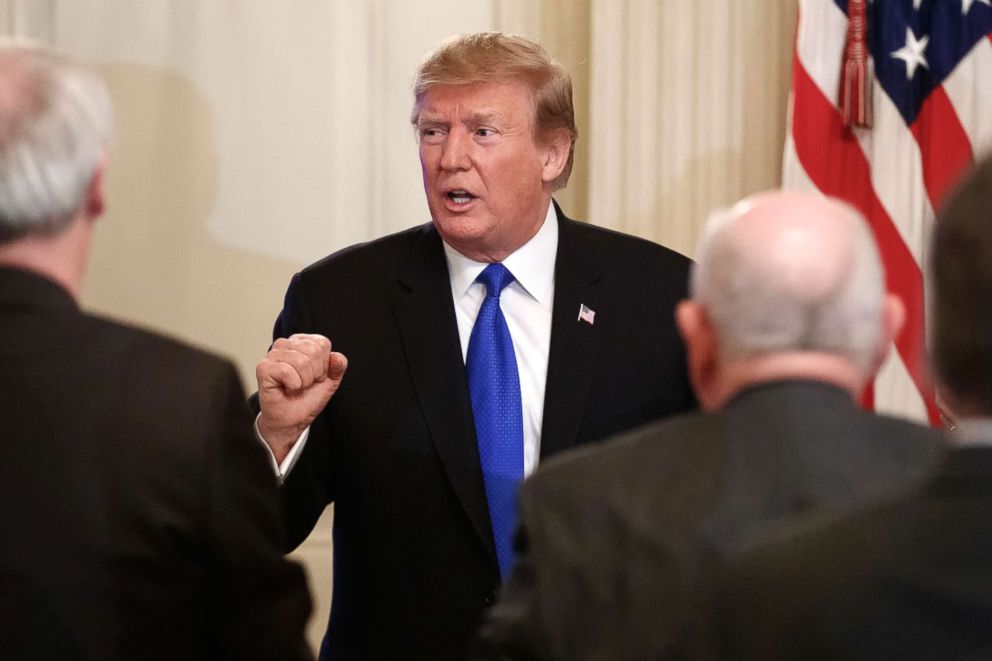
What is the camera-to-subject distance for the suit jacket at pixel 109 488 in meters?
1.60

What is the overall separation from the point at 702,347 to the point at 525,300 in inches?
58.8

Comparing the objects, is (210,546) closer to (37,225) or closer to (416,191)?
(37,225)

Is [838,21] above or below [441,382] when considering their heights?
above

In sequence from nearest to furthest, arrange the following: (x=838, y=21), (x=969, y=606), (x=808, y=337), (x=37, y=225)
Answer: (x=969, y=606) → (x=808, y=337) → (x=37, y=225) → (x=838, y=21)

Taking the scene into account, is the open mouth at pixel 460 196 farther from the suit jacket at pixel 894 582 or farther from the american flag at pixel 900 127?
the suit jacket at pixel 894 582

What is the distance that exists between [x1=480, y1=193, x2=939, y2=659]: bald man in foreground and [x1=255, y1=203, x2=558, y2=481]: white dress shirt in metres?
1.36

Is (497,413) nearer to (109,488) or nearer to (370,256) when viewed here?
(370,256)

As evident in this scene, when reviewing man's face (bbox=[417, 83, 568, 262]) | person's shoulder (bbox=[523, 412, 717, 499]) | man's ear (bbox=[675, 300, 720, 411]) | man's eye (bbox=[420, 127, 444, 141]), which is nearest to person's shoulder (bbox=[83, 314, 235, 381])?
person's shoulder (bbox=[523, 412, 717, 499])

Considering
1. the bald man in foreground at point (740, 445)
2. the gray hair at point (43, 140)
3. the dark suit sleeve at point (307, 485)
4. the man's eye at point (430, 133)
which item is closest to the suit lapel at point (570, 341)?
the man's eye at point (430, 133)

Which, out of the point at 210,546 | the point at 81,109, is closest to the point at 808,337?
the point at 210,546

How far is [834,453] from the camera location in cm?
144

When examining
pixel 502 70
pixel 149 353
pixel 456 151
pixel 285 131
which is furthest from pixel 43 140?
pixel 285 131

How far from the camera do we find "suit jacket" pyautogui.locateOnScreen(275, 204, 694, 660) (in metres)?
2.79

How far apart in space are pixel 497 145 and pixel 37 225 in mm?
1533
